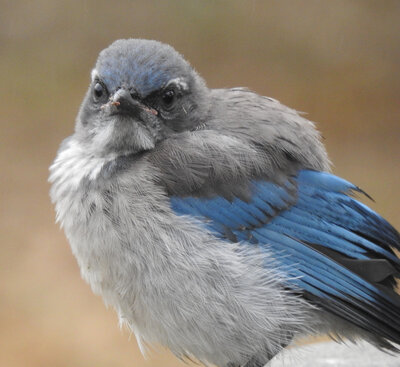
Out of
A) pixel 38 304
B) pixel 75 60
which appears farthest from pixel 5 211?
pixel 75 60

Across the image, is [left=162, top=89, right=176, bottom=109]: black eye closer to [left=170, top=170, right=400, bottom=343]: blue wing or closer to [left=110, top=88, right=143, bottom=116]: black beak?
[left=110, top=88, right=143, bottom=116]: black beak

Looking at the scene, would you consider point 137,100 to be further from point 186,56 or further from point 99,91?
point 186,56

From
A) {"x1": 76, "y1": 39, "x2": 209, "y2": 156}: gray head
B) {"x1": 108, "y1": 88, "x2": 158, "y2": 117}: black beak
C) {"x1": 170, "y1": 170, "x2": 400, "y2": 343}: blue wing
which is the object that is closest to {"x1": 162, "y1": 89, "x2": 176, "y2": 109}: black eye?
{"x1": 76, "y1": 39, "x2": 209, "y2": 156}: gray head

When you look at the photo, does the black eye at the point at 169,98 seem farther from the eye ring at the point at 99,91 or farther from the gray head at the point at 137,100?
the eye ring at the point at 99,91

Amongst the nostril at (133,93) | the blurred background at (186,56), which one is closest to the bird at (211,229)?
the nostril at (133,93)

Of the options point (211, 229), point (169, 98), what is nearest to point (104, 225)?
point (211, 229)

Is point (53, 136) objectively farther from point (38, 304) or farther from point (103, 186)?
point (103, 186)
